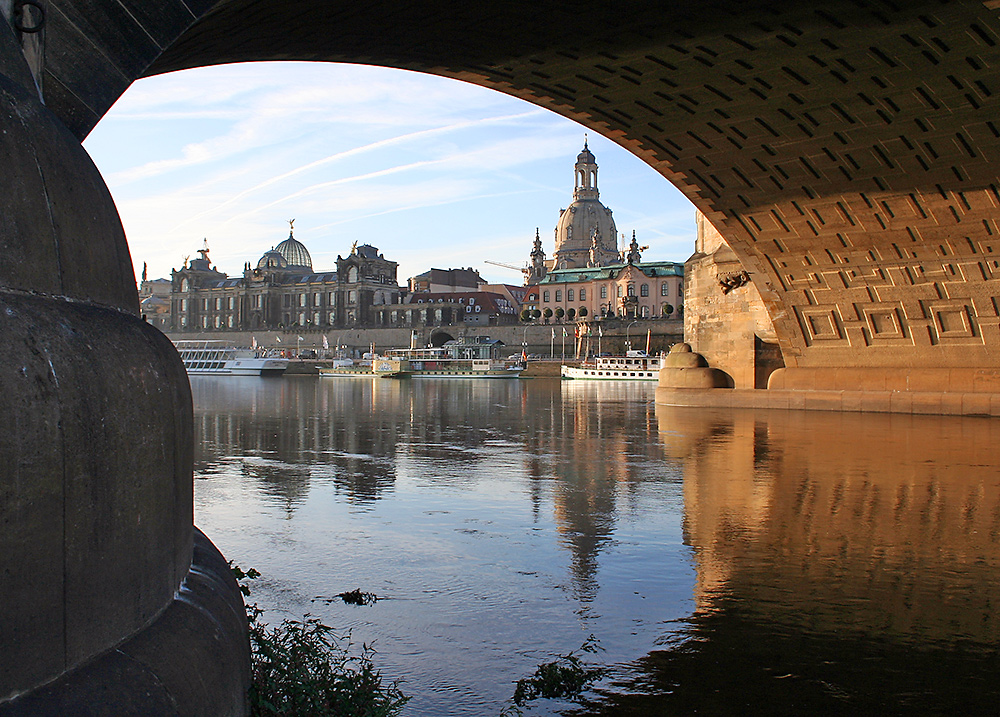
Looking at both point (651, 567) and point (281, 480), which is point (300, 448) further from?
point (651, 567)

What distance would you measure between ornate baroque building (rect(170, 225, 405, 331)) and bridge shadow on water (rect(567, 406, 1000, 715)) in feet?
366

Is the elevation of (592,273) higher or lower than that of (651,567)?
higher

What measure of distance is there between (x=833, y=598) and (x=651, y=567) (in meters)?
1.26

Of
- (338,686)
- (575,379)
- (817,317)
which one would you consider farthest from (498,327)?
(338,686)

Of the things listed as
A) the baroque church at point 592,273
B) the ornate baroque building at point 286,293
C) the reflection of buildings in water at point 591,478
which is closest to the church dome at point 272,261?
the ornate baroque building at point 286,293

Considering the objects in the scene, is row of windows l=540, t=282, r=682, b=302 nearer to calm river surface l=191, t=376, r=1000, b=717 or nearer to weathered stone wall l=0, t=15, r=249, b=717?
calm river surface l=191, t=376, r=1000, b=717

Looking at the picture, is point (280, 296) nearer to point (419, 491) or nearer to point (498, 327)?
point (498, 327)

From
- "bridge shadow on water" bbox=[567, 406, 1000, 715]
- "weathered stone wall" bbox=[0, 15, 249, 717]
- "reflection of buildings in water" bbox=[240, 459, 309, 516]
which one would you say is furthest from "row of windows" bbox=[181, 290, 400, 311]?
"weathered stone wall" bbox=[0, 15, 249, 717]

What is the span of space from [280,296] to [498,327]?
4045cm

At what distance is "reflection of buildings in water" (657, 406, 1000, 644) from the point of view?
5188 mm

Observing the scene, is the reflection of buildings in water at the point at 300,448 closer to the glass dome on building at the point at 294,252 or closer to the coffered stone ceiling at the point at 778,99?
Answer: the coffered stone ceiling at the point at 778,99

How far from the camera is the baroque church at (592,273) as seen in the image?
99.4m

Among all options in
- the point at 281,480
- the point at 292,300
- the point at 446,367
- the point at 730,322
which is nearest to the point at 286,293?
the point at 292,300

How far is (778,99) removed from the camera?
17031mm
